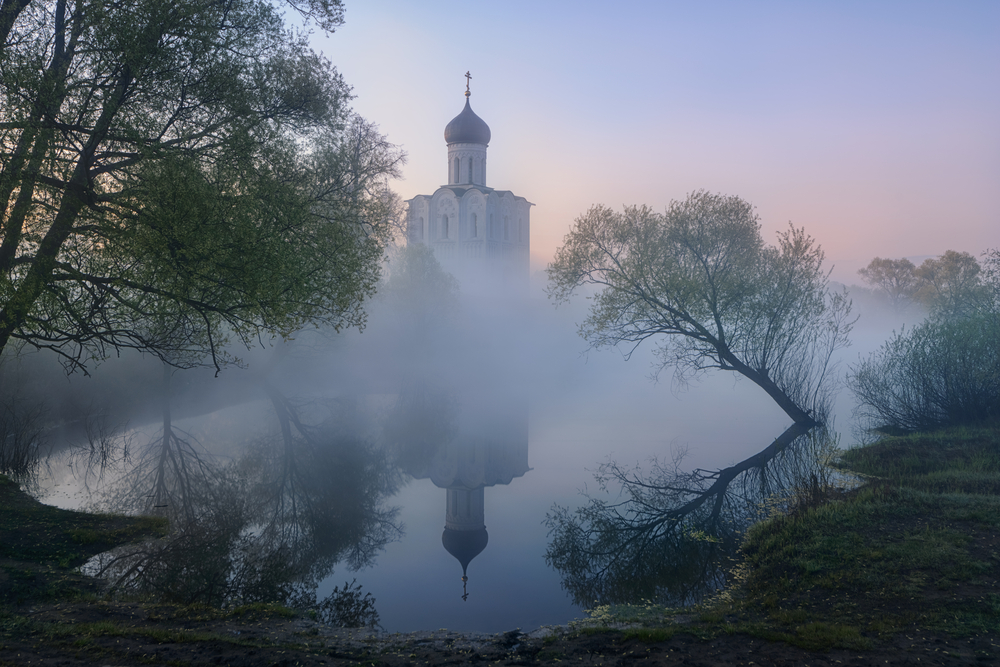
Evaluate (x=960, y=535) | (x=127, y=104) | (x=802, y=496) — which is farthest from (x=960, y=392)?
(x=127, y=104)

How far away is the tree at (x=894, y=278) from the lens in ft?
197

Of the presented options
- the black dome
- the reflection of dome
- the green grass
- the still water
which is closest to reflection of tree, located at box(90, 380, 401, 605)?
the green grass

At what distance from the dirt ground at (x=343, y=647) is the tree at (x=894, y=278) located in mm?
64485

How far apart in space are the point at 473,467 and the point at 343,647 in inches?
376

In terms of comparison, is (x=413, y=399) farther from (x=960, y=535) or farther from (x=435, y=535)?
(x=960, y=535)

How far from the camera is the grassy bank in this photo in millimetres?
5574

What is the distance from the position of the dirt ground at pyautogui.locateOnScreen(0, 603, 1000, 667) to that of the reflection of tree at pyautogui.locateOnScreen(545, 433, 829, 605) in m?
2.01

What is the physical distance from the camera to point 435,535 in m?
10.4

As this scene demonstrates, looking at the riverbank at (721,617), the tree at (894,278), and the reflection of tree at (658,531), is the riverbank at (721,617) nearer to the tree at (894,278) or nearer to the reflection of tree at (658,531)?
the reflection of tree at (658,531)

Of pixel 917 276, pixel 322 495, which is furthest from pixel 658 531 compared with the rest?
pixel 917 276

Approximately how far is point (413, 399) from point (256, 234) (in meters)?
17.1

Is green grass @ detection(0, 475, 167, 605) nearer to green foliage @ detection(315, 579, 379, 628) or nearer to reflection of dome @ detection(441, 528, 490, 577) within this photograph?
green foliage @ detection(315, 579, 379, 628)

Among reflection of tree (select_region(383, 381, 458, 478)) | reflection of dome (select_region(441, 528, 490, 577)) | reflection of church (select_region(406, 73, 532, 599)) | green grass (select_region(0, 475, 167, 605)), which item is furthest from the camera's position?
reflection of church (select_region(406, 73, 532, 599))

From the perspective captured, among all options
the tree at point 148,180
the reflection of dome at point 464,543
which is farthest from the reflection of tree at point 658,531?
the tree at point 148,180
